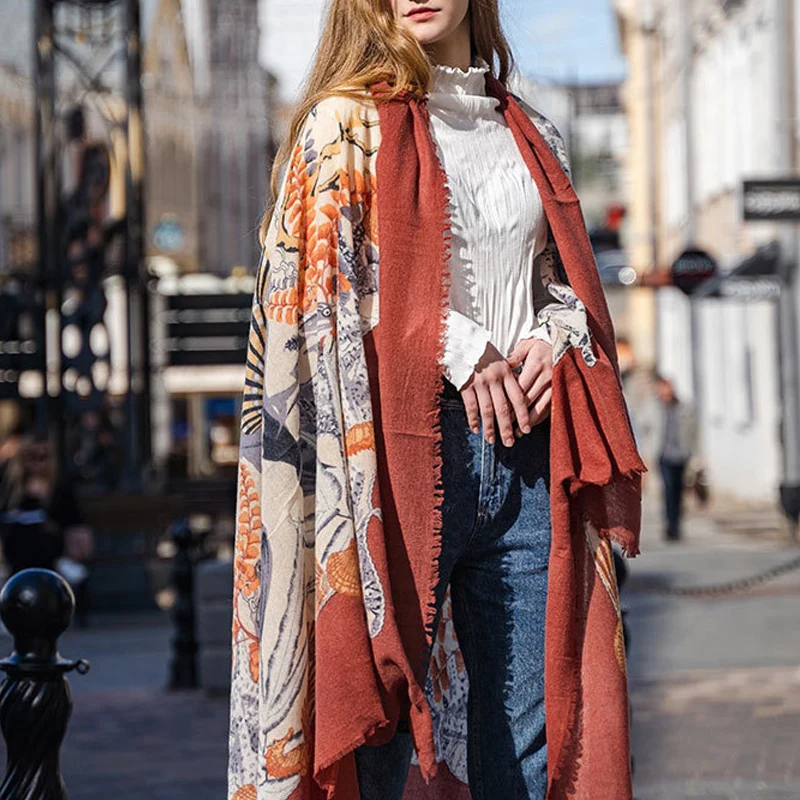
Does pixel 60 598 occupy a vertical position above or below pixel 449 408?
below

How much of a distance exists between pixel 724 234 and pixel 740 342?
1999 mm

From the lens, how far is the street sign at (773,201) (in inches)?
517

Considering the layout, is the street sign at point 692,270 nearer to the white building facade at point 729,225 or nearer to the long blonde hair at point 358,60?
the white building facade at point 729,225

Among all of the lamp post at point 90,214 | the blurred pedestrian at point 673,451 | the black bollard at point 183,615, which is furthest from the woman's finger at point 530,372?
the blurred pedestrian at point 673,451

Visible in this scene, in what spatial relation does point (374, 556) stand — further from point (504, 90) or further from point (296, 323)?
point (504, 90)

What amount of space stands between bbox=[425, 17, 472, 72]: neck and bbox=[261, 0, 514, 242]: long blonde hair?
59 mm

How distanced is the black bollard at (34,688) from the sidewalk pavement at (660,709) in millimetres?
2082

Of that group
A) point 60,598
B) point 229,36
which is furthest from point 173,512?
point 229,36

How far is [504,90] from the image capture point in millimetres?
3248

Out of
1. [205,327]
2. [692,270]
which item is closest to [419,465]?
[205,327]

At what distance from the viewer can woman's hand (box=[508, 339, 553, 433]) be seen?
9.69ft

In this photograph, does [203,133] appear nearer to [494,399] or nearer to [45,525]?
[45,525]

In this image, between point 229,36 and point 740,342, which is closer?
point 740,342

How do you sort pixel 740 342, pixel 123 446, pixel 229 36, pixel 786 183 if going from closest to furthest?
1. pixel 786 183
2. pixel 123 446
3. pixel 740 342
4. pixel 229 36
